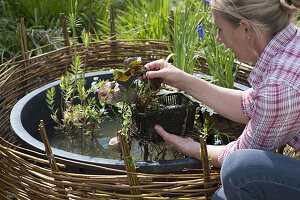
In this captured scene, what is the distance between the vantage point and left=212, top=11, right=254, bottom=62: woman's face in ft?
6.25

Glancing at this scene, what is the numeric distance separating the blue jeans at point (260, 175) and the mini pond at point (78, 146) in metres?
0.20

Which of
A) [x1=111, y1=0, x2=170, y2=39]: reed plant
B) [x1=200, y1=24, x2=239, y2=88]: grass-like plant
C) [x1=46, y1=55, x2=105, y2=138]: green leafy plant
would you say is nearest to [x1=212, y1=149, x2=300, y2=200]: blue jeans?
[x1=46, y1=55, x2=105, y2=138]: green leafy plant

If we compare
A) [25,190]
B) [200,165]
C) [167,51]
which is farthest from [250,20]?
[167,51]

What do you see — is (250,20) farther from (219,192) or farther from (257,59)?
(219,192)

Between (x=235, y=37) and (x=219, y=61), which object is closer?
(x=235, y=37)

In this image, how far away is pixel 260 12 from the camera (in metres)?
1.84

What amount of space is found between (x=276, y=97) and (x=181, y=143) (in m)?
0.39

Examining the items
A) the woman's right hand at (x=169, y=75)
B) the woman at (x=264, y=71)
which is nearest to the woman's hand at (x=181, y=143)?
the woman at (x=264, y=71)

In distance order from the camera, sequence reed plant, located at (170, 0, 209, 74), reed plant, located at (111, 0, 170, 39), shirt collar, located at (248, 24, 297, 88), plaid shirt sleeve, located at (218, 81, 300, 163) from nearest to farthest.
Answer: plaid shirt sleeve, located at (218, 81, 300, 163) < shirt collar, located at (248, 24, 297, 88) < reed plant, located at (170, 0, 209, 74) < reed plant, located at (111, 0, 170, 39)

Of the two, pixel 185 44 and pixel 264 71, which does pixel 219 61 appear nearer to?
pixel 185 44

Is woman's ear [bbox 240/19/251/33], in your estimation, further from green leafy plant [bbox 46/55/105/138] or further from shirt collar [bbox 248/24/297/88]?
green leafy plant [bbox 46/55/105/138]

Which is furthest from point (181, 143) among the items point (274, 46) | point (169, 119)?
point (274, 46)

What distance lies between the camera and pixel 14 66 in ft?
8.99

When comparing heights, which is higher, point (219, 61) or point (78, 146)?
point (219, 61)
